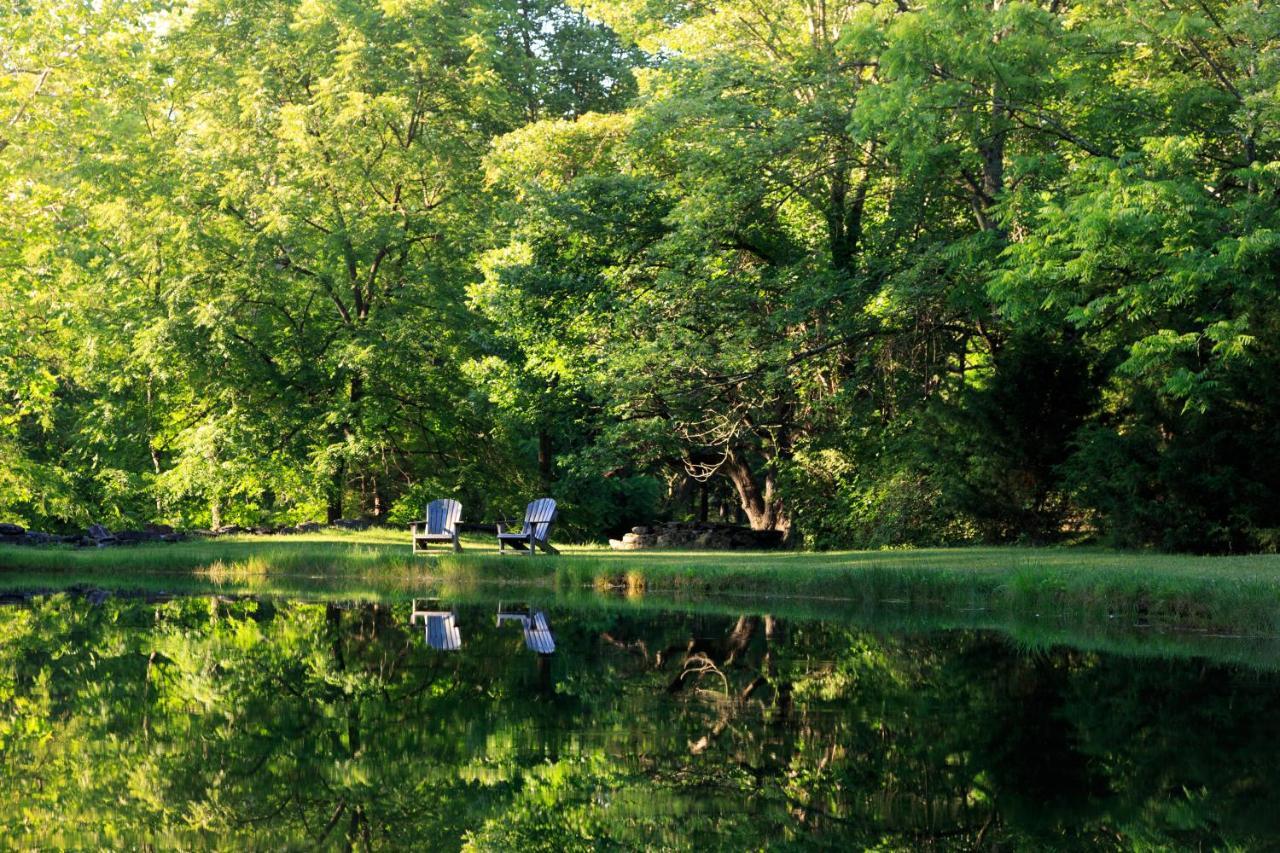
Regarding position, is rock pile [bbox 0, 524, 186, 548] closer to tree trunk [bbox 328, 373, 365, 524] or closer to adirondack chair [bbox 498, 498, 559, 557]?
tree trunk [bbox 328, 373, 365, 524]

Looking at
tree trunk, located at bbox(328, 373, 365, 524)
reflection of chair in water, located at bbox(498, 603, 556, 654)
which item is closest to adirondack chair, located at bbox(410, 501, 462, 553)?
reflection of chair in water, located at bbox(498, 603, 556, 654)

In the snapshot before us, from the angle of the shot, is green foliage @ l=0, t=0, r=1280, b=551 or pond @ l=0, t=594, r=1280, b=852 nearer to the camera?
pond @ l=0, t=594, r=1280, b=852

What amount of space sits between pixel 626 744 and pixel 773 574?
34.5 feet

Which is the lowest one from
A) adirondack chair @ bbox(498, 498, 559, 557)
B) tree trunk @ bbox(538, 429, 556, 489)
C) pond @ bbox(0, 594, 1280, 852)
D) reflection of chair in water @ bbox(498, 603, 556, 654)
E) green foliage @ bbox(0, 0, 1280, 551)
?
reflection of chair in water @ bbox(498, 603, 556, 654)

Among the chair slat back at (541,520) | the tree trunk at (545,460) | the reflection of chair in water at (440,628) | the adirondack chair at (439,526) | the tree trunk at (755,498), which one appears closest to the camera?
the reflection of chair in water at (440,628)

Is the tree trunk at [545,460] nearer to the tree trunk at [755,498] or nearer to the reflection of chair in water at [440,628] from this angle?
the tree trunk at [755,498]

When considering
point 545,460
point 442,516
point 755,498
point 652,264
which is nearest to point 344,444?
point 545,460

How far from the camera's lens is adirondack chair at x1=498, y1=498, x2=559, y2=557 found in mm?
22016

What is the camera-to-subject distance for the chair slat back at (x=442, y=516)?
22.6 m

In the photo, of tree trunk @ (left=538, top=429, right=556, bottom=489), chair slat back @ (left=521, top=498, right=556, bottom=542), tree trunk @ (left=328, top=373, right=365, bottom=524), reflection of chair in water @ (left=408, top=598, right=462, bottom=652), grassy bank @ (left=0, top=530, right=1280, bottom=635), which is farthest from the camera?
tree trunk @ (left=538, top=429, right=556, bottom=489)

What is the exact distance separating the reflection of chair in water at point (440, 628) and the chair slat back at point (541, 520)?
5440mm

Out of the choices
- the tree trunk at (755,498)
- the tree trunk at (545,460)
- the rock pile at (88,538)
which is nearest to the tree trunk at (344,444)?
the tree trunk at (545,460)

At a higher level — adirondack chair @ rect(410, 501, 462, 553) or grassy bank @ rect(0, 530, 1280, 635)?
adirondack chair @ rect(410, 501, 462, 553)

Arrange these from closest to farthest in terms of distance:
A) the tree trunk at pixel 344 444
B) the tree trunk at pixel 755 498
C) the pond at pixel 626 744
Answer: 1. the pond at pixel 626 744
2. the tree trunk at pixel 755 498
3. the tree trunk at pixel 344 444
